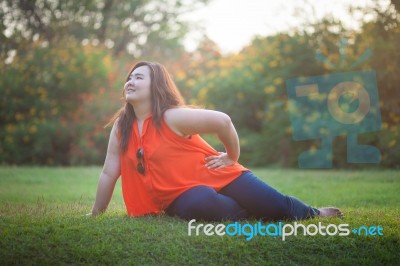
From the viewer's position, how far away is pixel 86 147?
1294 centimetres

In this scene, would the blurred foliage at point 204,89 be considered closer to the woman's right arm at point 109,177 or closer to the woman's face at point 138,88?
the woman's face at point 138,88

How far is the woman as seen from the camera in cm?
386

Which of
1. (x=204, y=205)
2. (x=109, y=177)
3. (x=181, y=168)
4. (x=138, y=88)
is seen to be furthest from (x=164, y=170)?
(x=138, y=88)

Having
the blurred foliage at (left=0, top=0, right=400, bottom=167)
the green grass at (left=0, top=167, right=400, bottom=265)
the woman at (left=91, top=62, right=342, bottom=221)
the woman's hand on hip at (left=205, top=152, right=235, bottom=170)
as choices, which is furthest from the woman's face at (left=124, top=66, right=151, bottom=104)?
the blurred foliage at (left=0, top=0, right=400, bottom=167)

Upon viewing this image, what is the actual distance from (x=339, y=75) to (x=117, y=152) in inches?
298

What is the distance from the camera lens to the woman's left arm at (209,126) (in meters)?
3.82

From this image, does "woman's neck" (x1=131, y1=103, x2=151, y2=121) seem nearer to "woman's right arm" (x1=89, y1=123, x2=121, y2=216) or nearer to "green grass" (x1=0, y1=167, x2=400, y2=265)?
"woman's right arm" (x1=89, y1=123, x2=121, y2=216)

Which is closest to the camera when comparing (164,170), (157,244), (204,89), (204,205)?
(157,244)

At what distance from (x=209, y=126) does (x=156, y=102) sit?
503 millimetres

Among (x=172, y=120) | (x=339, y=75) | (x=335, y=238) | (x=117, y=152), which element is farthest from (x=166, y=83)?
(x=339, y=75)

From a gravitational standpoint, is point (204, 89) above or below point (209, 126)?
above

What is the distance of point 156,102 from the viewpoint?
4.04 metres

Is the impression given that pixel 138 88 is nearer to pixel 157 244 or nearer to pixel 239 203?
pixel 239 203

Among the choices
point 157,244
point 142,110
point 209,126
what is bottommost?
point 157,244
